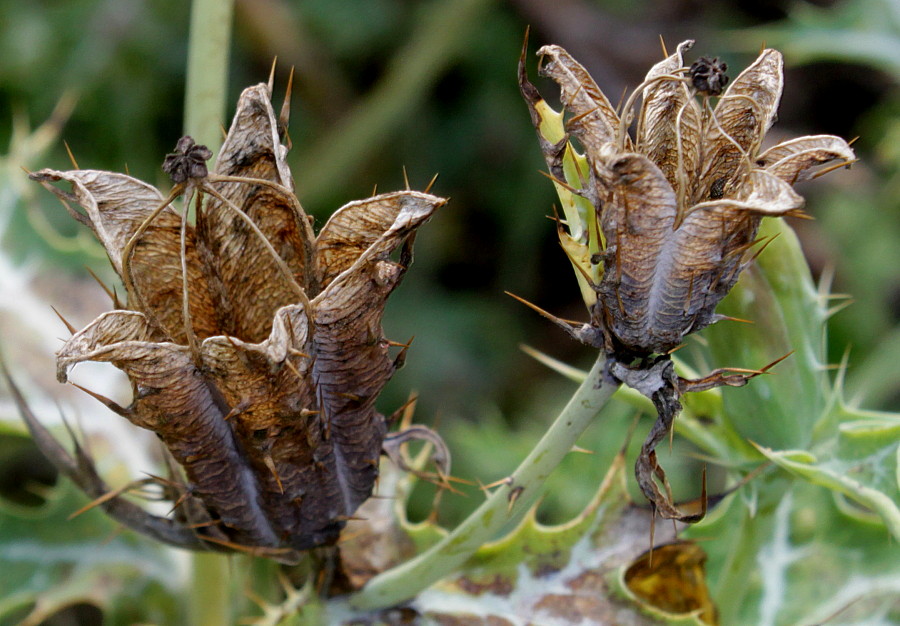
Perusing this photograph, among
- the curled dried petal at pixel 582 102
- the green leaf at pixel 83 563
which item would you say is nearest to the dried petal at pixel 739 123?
the curled dried petal at pixel 582 102

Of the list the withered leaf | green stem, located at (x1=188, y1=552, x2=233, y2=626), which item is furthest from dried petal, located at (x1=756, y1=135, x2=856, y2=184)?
green stem, located at (x1=188, y1=552, x2=233, y2=626)

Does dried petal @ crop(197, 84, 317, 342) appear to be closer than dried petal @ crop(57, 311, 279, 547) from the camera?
No

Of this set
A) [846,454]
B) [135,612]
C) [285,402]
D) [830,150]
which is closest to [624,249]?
[830,150]

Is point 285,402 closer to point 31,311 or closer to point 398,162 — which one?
point 31,311

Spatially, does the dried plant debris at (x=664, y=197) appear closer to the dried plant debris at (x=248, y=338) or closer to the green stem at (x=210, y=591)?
the dried plant debris at (x=248, y=338)

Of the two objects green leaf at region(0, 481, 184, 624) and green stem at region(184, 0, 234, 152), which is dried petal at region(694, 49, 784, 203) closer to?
green stem at region(184, 0, 234, 152)
